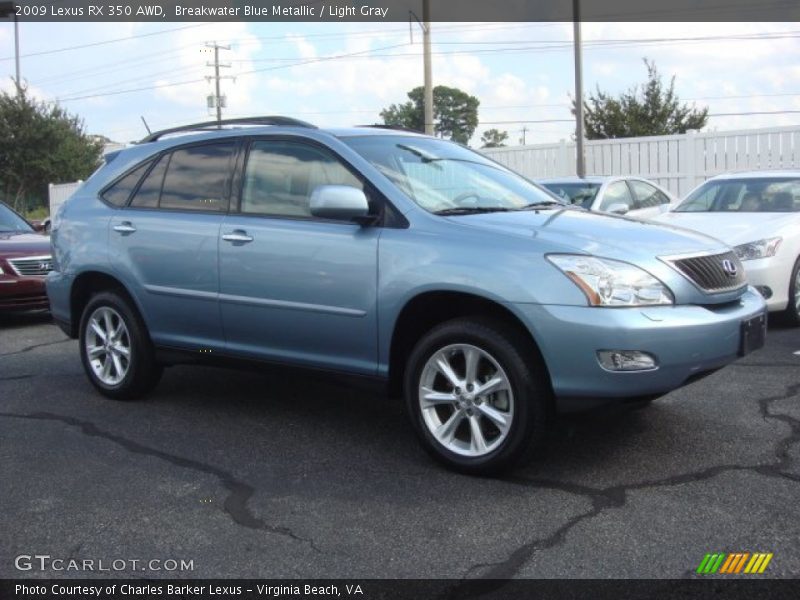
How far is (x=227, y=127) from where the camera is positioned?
18.4ft

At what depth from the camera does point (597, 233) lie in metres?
4.19

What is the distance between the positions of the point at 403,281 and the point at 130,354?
2.35 meters

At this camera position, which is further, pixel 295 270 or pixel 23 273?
pixel 23 273

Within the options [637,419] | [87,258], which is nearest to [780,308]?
[637,419]

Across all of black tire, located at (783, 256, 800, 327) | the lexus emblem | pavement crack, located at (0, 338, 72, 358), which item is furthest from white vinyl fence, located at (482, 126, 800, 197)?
the lexus emblem

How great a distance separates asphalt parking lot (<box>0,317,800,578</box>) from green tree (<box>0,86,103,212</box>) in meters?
32.6

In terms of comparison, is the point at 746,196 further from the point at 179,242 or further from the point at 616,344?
the point at 179,242

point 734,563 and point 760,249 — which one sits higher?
point 760,249

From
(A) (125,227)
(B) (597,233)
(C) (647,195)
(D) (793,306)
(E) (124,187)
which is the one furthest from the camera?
(C) (647,195)

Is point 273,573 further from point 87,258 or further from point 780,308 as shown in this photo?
point 780,308

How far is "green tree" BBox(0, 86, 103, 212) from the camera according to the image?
34872 millimetres

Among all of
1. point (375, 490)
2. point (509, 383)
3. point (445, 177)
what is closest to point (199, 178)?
point (445, 177)
